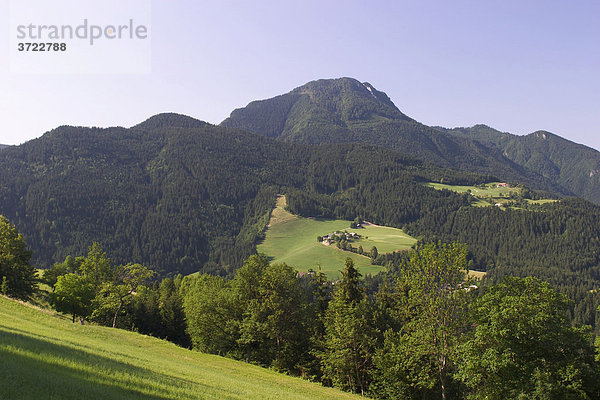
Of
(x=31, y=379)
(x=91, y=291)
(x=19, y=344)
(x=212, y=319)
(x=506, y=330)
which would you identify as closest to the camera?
(x=31, y=379)

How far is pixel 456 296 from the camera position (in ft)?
121

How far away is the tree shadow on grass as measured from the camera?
1256 centimetres

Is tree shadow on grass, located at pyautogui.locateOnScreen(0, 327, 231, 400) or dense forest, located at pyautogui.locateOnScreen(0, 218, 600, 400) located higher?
tree shadow on grass, located at pyautogui.locateOnScreen(0, 327, 231, 400)

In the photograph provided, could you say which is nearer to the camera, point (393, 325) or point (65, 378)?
point (65, 378)

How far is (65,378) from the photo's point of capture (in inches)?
569

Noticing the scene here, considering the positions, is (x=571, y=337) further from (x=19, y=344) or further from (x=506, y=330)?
(x=19, y=344)

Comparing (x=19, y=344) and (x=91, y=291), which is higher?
(x=19, y=344)

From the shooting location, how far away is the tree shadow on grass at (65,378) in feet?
41.2

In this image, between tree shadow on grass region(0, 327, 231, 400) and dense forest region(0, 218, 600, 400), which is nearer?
tree shadow on grass region(0, 327, 231, 400)

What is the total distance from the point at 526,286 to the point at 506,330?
5.34m

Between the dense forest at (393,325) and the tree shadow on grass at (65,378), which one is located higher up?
the tree shadow on grass at (65,378)

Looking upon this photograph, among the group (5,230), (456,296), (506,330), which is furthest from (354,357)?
(5,230)

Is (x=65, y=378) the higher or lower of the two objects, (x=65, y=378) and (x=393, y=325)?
the higher

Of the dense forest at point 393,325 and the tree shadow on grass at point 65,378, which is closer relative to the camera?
the tree shadow on grass at point 65,378
